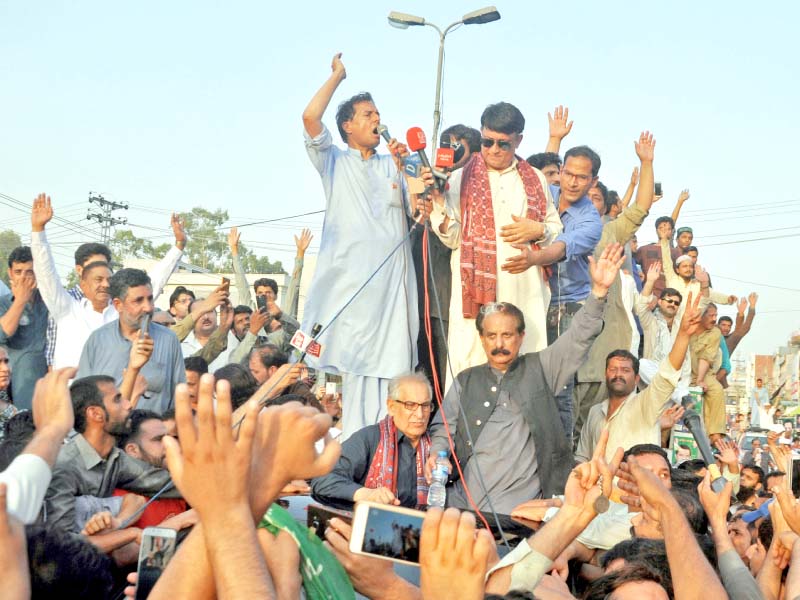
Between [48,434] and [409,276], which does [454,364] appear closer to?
[409,276]

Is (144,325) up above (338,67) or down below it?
below

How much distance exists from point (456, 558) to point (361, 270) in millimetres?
4056

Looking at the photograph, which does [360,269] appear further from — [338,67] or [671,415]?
[671,415]

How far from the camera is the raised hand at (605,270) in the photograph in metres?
4.95

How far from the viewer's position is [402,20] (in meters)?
10.3

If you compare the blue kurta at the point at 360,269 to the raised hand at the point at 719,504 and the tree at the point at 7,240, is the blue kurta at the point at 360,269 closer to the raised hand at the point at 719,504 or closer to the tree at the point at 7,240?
the raised hand at the point at 719,504

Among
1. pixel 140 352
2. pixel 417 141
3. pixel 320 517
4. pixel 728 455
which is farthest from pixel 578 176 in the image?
pixel 320 517

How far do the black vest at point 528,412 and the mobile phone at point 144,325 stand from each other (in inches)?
66.8

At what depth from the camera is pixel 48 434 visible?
7.70 feet

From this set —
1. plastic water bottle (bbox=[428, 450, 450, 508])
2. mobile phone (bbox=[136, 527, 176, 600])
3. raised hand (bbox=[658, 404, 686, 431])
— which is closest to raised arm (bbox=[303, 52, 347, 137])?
plastic water bottle (bbox=[428, 450, 450, 508])

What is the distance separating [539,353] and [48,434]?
3296 millimetres

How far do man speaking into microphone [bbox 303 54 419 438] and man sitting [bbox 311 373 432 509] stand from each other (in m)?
0.66

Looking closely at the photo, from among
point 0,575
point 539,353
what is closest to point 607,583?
point 0,575

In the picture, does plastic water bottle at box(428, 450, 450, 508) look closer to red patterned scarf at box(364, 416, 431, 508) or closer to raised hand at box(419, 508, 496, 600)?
red patterned scarf at box(364, 416, 431, 508)
